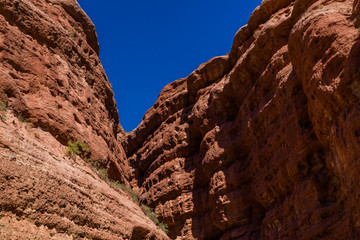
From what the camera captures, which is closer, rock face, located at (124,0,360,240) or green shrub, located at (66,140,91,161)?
green shrub, located at (66,140,91,161)

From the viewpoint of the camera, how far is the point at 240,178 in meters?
21.9

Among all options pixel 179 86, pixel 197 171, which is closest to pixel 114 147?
pixel 197 171

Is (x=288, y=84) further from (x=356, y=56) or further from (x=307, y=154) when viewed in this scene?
(x=356, y=56)

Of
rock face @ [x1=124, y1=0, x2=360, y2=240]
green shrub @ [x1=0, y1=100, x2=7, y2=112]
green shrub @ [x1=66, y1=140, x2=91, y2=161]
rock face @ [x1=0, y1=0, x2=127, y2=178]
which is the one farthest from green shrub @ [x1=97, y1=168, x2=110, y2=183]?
rock face @ [x1=124, y1=0, x2=360, y2=240]

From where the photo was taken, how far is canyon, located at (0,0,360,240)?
7.77 meters

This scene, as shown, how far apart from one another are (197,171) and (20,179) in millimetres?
20928

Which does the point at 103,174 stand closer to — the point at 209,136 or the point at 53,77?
the point at 53,77

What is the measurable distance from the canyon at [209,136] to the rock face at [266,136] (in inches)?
3.1

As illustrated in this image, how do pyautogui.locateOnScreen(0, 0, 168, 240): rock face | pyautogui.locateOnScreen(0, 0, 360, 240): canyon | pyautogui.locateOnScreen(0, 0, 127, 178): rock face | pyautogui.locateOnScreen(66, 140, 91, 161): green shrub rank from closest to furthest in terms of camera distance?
pyautogui.locateOnScreen(0, 0, 168, 240): rock face
pyautogui.locateOnScreen(0, 0, 360, 240): canyon
pyautogui.locateOnScreen(0, 0, 127, 178): rock face
pyautogui.locateOnScreen(66, 140, 91, 161): green shrub

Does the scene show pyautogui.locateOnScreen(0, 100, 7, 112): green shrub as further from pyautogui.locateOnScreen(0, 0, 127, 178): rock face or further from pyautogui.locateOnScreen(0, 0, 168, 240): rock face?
pyautogui.locateOnScreen(0, 0, 127, 178): rock face

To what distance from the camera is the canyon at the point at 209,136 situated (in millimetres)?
7770

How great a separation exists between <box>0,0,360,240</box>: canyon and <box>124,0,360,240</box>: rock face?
0.08m

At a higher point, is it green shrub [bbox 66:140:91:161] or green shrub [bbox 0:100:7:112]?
green shrub [bbox 0:100:7:112]

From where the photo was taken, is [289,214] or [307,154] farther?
[289,214]
